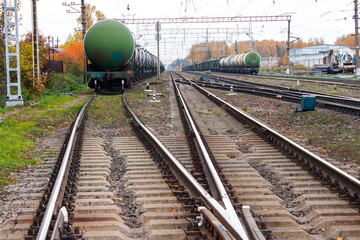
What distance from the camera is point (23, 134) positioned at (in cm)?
938

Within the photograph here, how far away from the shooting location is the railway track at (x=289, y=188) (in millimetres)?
4129

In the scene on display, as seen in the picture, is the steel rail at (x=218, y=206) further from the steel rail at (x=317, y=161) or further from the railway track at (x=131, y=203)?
the steel rail at (x=317, y=161)

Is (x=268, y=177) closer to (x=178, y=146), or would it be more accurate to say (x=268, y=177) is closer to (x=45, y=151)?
(x=178, y=146)

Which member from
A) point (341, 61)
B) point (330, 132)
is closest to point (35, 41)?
point (330, 132)

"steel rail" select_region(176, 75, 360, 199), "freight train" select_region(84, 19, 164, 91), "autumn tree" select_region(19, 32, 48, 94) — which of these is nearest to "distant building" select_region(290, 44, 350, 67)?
"freight train" select_region(84, 19, 164, 91)

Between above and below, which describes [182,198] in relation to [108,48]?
below

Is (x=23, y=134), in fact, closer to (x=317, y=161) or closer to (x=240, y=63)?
(x=317, y=161)

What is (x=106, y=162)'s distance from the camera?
6840 mm

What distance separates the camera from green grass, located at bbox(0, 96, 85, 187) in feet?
21.9

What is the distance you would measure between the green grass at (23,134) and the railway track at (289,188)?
11.8ft

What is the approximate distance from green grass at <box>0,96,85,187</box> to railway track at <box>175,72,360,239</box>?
3.59 meters

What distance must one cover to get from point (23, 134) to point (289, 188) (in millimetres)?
6748

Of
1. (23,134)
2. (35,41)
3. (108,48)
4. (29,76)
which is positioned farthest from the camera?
(108,48)

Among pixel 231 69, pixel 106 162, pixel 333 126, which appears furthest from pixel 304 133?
pixel 231 69
